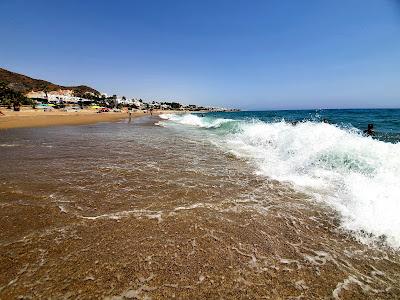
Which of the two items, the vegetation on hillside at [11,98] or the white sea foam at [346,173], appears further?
the vegetation on hillside at [11,98]

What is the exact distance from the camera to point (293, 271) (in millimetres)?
3805

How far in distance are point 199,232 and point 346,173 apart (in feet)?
23.2

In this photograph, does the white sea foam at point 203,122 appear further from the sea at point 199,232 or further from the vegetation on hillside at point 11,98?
the vegetation on hillside at point 11,98

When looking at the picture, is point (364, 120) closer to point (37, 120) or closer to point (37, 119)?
point (37, 120)

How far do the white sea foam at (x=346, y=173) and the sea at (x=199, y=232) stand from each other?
5 centimetres

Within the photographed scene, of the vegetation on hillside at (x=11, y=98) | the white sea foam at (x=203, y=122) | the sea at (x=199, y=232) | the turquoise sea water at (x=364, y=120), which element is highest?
the vegetation on hillside at (x=11, y=98)

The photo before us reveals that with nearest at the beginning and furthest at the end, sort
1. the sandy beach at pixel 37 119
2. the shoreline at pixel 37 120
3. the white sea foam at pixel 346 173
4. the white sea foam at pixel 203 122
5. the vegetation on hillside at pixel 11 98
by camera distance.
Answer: the white sea foam at pixel 346 173
the shoreline at pixel 37 120
the sandy beach at pixel 37 119
the white sea foam at pixel 203 122
the vegetation on hillside at pixel 11 98

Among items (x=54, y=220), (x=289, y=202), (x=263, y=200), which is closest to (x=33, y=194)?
(x=54, y=220)

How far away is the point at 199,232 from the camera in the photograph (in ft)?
15.8

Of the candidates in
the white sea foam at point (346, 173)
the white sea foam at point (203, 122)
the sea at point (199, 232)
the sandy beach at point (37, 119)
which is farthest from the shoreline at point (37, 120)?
the white sea foam at point (346, 173)

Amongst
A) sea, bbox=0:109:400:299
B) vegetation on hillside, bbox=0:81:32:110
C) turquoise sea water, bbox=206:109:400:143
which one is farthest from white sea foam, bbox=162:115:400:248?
vegetation on hillside, bbox=0:81:32:110

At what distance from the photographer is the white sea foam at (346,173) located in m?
5.48

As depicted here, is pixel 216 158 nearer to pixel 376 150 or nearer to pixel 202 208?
pixel 202 208

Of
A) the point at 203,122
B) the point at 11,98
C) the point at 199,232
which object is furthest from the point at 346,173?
the point at 11,98
